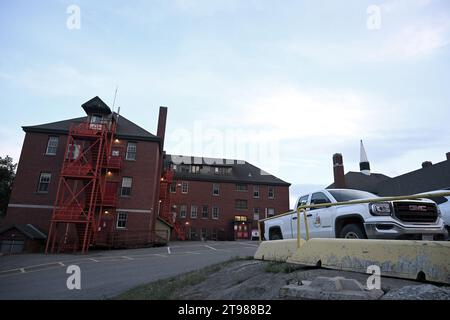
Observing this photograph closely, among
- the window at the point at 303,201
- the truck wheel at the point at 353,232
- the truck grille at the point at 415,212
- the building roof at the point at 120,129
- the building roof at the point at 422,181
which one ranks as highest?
the building roof at the point at 120,129

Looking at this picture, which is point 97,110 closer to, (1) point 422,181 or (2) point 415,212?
(2) point 415,212

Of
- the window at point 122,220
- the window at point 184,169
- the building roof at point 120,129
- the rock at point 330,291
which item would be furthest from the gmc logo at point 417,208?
the window at point 184,169

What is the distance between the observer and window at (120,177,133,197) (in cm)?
2662

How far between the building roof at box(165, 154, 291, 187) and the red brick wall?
2.78 feet

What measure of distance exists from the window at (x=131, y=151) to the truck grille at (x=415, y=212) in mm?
25593

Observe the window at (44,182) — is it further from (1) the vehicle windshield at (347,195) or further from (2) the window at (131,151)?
(1) the vehicle windshield at (347,195)

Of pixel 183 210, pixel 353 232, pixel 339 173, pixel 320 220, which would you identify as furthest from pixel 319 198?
pixel 183 210

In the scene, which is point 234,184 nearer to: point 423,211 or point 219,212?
point 219,212

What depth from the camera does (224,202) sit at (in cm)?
4366

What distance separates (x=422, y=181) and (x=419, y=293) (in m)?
33.3

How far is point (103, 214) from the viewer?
25.4m

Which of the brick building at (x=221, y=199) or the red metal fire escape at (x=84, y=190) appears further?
the brick building at (x=221, y=199)

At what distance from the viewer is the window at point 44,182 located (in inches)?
1001

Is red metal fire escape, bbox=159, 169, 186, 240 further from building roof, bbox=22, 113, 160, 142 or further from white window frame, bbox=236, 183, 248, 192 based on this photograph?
white window frame, bbox=236, 183, 248, 192
